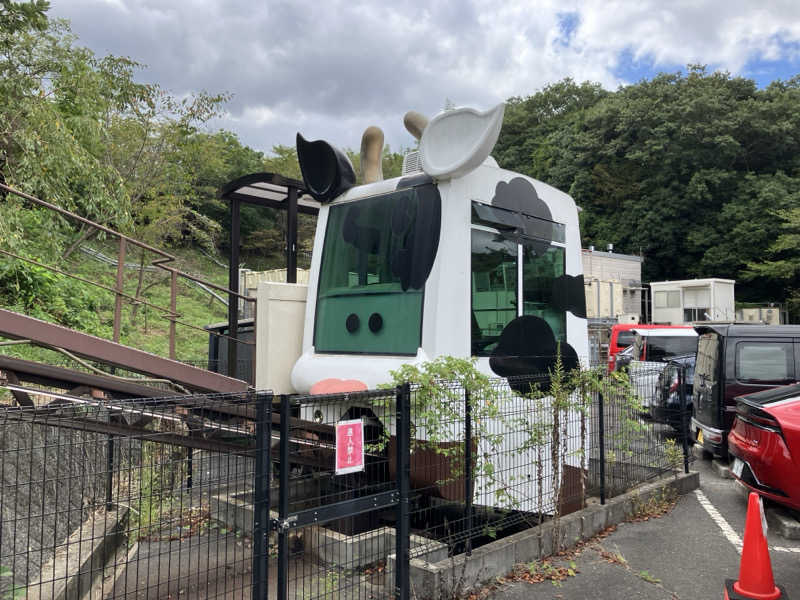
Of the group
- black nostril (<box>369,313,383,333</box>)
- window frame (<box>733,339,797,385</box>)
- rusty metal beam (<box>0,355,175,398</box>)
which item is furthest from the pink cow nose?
window frame (<box>733,339,797,385</box>)

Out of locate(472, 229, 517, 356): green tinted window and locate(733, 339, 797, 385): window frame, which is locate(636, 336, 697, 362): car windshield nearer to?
locate(733, 339, 797, 385): window frame

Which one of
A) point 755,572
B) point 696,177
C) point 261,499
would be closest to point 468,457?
point 261,499

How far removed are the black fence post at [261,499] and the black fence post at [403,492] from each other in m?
1.02

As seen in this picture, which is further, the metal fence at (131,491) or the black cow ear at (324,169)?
the black cow ear at (324,169)

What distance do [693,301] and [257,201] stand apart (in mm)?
27474

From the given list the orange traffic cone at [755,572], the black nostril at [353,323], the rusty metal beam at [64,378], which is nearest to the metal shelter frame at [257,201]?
the black nostril at [353,323]

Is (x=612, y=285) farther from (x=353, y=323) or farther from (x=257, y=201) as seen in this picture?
(x=353, y=323)

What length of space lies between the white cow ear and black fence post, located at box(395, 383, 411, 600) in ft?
6.63

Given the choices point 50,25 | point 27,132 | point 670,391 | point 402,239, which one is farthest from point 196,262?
point 402,239

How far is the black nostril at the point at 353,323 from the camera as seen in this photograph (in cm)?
567

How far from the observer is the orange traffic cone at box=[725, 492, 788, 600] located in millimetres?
3795

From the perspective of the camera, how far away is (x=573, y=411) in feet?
18.7

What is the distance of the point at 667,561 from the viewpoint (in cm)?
516

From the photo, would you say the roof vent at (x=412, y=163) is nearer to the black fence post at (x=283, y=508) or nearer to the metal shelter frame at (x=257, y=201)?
the metal shelter frame at (x=257, y=201)
